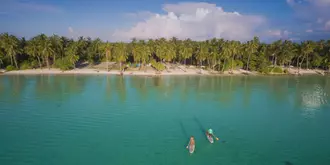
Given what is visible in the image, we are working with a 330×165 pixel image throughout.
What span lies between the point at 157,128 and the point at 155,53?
67.3 m

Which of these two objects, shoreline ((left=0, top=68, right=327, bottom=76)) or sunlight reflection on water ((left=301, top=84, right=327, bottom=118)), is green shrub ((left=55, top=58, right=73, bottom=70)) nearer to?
shoreline ((left=0, top=68, right=327, bottom=76))

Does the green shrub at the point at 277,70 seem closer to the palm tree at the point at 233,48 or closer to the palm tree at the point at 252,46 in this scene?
the palm tree at the point at 252,46

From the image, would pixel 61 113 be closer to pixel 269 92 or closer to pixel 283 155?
pixel 283 155

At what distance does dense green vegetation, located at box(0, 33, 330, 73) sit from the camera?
262 feet

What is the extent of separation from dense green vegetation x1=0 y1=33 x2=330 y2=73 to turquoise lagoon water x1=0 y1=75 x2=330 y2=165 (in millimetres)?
38744

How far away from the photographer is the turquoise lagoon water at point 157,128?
20656 mm

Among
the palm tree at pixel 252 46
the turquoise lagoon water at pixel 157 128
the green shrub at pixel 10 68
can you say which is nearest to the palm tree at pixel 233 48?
the palm tree at pixel 252 46

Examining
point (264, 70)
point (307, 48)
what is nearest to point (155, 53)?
point (264, 70)

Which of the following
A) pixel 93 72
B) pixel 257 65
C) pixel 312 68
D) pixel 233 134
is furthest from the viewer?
pixel 312 68

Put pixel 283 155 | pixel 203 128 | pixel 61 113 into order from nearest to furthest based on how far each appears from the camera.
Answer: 1. pixel 283 155
2. pixel 203 128
3. pixel 61 113

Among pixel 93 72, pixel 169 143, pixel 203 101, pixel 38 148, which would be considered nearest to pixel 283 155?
pixel 169 143

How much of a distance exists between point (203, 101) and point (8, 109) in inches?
1357

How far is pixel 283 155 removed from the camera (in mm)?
21422

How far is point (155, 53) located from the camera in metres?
92.4
